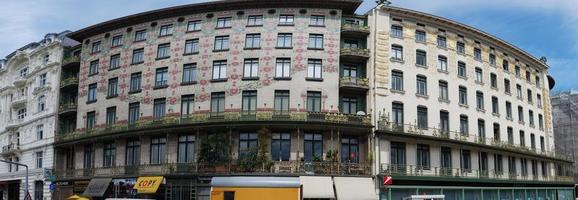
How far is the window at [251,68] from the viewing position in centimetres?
3941

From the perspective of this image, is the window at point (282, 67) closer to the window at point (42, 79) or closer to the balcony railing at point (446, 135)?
the balcony railing at point (446, 135)

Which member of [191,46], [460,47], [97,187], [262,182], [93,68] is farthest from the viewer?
[93,68]

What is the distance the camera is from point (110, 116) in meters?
44.7

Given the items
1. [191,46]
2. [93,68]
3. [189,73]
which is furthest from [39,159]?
[191,46]

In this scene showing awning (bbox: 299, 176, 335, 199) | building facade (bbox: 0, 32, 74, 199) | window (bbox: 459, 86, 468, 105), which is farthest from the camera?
building facade (bbox: 0, 32, 74, 199)

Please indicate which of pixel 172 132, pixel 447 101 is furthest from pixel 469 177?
pixel 172 132

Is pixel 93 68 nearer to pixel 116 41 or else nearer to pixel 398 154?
pixel 116 41

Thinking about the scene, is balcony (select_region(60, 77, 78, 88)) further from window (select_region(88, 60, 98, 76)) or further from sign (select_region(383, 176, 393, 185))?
sign (select_region(383, 176, 393, 185))

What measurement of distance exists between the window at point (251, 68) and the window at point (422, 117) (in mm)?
12324

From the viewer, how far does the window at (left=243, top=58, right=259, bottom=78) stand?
39406 mm

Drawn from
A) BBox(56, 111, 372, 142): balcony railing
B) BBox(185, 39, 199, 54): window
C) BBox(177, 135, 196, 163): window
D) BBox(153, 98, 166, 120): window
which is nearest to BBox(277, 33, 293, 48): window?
BBox(56, 111, 372, 142): balcony railing

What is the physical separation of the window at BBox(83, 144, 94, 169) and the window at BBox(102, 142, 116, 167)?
177cm

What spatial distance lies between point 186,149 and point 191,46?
25.1 feet

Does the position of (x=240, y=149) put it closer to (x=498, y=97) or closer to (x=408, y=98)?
(x=408, y=98)
